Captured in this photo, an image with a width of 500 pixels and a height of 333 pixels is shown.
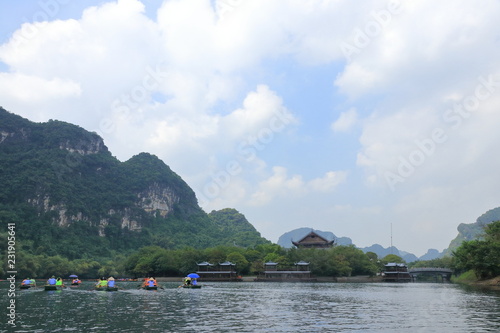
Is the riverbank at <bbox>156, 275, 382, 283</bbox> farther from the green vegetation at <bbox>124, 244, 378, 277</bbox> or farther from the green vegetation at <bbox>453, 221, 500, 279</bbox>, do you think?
the green vegetation at <bbox>453, 221, 500, 279</bbox>

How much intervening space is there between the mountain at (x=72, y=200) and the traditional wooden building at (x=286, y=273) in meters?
65.7

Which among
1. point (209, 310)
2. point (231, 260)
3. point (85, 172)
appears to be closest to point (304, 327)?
point (209, 310)

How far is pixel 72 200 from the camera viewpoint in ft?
522

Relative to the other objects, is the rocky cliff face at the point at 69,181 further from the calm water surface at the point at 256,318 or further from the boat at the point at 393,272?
the calm water surface at the point at 256,318

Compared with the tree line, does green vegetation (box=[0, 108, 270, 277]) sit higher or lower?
higher

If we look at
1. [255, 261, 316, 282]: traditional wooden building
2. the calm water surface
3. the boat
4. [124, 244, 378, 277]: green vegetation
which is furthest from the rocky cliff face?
the calm water surface

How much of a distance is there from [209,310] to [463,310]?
62.4 ft

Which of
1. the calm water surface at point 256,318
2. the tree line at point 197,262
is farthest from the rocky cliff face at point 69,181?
the calm water surface at point 256,318

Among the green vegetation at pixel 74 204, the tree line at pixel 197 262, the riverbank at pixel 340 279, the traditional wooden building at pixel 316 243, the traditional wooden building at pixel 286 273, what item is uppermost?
the green vegetation at pixel 74 204

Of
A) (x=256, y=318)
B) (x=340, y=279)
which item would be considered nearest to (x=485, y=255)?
(x=340, y=279)

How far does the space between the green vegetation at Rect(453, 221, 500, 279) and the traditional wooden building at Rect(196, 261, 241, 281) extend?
4797cm

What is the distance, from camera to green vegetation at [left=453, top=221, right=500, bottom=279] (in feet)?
218

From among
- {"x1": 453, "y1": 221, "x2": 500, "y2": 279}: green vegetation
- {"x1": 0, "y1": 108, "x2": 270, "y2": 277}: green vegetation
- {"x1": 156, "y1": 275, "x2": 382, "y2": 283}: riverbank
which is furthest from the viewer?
{"x1": 0, "y1": 108, "x2": 270, "y2": 277}: green vegetation

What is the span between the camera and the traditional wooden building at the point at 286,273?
97100mm
